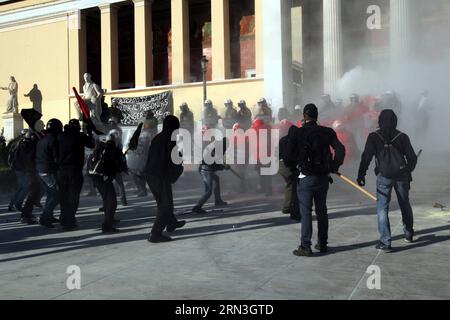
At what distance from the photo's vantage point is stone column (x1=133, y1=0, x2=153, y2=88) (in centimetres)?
2397

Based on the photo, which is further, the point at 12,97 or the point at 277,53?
the point at 12,97

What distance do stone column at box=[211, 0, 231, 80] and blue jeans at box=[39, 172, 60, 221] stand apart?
15.1 m

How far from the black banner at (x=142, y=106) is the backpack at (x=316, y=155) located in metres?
17.1

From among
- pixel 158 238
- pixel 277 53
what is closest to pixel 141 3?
pixel 277 53

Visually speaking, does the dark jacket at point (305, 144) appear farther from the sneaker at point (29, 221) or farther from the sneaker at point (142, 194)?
the sneaker at point (142, 194)

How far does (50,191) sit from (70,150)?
783 millimetres

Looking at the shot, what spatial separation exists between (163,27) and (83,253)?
24.2 m

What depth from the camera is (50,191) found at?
23.4ft

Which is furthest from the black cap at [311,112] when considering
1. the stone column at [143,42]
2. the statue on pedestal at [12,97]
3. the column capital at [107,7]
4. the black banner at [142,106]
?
the statue on pedestal at [12,97]

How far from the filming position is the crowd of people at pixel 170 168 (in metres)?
5.12

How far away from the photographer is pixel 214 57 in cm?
2173

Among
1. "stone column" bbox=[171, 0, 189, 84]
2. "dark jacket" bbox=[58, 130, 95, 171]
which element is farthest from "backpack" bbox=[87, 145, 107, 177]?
"stone column" bbox=[171, 0, 189, 84]

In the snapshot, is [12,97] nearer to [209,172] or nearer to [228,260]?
[209,172]
